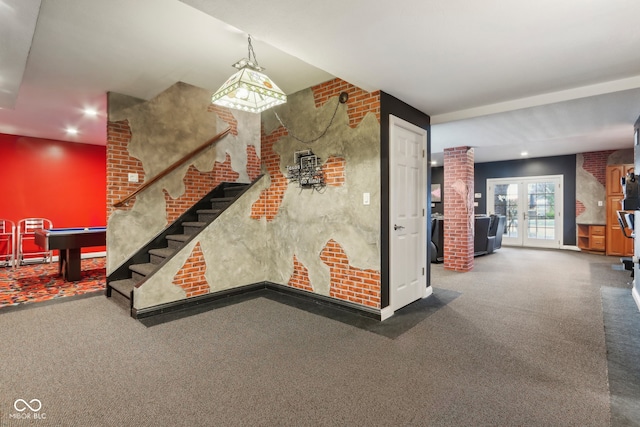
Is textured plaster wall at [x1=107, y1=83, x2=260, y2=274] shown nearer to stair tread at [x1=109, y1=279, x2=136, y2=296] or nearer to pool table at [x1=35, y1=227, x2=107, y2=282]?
stair tread at [x1=109, y1=279, x2=136, y2=296]

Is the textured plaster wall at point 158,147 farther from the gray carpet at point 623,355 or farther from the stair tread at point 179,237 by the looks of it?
the gray carpet at point 623,355

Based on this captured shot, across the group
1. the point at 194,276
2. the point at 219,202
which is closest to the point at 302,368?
the point at 194,276

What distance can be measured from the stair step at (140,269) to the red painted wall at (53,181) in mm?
4102

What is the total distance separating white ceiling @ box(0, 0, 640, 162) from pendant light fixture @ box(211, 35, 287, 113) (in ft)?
0.94

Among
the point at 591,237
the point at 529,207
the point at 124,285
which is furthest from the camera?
the point at 529,207

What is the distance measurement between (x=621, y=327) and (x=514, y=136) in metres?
3.78

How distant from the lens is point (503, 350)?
8.46 ft

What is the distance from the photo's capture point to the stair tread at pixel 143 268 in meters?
3.86

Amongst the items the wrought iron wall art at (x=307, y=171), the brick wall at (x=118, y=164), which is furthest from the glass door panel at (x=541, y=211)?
the brick wall at (x=118, y=164)

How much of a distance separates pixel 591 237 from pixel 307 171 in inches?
323

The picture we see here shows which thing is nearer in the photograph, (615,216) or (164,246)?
(164,246)

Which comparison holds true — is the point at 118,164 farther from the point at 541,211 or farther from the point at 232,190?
the point at 541,211

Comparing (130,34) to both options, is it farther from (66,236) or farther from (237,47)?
(66,236)

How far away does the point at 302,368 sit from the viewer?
2281 mm
